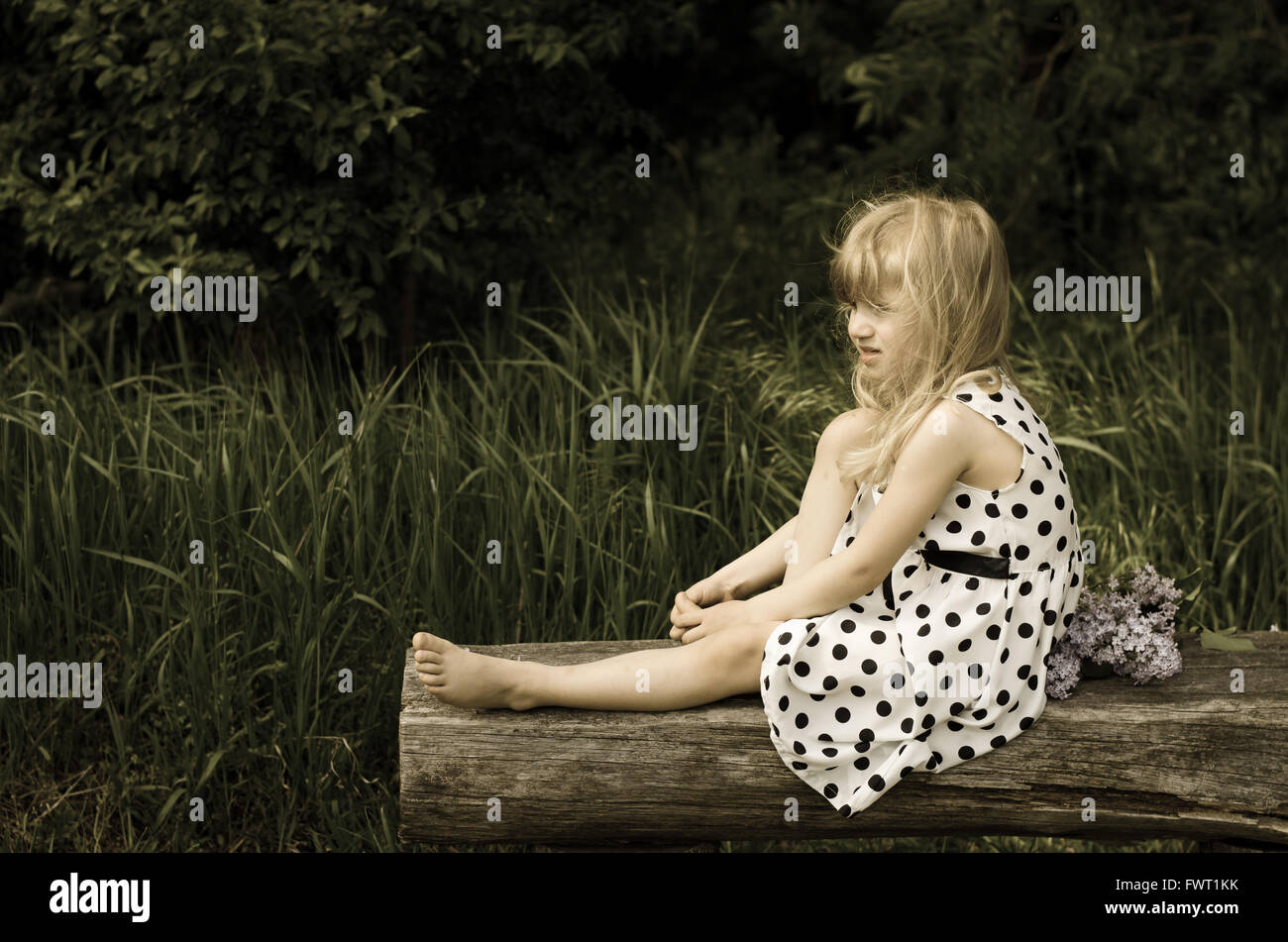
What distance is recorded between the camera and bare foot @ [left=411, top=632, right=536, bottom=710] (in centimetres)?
248

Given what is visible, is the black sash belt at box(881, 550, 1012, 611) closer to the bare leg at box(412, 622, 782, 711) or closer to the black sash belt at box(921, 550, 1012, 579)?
the black sash belt at box(921, 550, 1012, 579)

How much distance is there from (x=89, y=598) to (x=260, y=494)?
50 centimetres

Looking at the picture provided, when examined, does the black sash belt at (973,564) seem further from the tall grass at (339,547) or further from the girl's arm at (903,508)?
the tall grass at (339,547)

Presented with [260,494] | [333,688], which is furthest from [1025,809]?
[260,494]

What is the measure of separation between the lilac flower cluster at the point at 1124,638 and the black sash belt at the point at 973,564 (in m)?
0.25

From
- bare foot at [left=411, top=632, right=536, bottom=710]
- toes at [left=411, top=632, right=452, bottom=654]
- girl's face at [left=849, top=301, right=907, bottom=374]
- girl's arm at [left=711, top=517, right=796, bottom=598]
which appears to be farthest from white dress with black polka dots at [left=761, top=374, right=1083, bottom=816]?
toes at [left=411, top=632, right=452, bottom=654]

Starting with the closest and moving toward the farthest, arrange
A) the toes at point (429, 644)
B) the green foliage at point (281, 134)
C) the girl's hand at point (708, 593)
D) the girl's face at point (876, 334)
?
the toes at point (429, 644), the girl's face at point (876, 334), the girl's hand at point (708, 593), the green foliage at point (281, 134)

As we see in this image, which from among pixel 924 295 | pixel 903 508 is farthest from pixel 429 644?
pixel 924 295

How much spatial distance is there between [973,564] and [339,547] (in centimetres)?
171

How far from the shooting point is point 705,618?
274 centimetres

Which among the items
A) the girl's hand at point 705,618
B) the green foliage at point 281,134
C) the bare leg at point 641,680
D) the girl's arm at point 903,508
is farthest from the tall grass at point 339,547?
the girl's arm at point 903,508

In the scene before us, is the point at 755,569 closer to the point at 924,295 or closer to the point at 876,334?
the point at 876,334

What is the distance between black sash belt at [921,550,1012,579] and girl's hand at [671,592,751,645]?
15.1 inches

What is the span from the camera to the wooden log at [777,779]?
2514 mm
